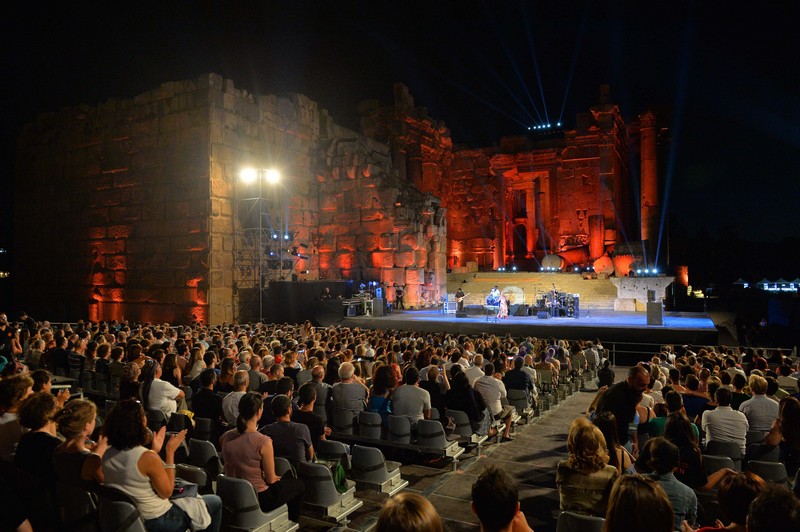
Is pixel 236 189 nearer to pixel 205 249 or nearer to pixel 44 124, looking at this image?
pixel 205 249

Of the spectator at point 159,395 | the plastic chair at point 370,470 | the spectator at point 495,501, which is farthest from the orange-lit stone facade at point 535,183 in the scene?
the spectator at point 495,501

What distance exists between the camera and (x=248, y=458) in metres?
4.27

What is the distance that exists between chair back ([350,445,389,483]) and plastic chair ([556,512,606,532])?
7.78ft

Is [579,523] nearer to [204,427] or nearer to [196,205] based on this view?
[204,427]

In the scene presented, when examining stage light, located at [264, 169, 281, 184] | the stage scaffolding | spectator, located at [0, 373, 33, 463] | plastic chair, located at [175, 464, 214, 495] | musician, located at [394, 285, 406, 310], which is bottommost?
plastic chair, located at [175, 464, 214, 495]

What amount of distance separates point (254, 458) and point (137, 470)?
41.4 inches

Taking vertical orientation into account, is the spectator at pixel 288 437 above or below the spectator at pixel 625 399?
below

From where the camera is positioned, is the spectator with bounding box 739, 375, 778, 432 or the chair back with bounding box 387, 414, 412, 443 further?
the chair back with bounding box 387, 414, 412, 443

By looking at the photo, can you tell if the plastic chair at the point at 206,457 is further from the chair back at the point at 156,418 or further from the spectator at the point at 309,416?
the chair back at the point at 156,418

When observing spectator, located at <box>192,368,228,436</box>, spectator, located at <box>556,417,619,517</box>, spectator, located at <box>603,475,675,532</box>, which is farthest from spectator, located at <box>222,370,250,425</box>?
spectator, located at <box>603,475,675,532</box>

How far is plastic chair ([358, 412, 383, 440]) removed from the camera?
20.7 feet

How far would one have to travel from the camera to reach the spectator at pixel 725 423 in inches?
210

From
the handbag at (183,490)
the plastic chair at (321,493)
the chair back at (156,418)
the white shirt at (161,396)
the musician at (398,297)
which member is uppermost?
the musician at (398,297)

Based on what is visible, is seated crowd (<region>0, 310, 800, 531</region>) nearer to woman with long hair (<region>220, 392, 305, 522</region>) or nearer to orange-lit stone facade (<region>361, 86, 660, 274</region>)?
woman with long hair (<region>220, 392, 305, 522</region>)
